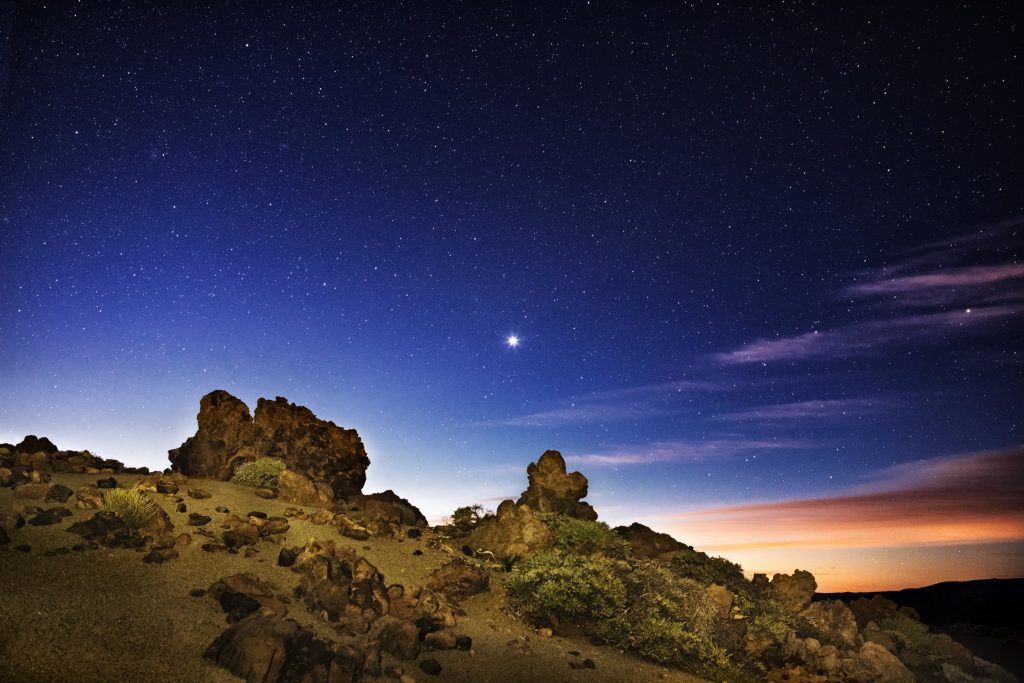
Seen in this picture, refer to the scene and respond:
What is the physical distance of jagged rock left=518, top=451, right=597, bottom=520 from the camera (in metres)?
22.9

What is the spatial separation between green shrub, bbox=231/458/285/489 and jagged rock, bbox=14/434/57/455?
618cm

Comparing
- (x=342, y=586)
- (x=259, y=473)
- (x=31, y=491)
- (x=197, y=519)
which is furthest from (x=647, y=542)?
(x=31, y=491)

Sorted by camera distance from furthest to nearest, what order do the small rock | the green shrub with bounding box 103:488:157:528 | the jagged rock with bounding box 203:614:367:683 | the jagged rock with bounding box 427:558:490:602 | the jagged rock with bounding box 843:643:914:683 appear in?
the jagged rock with bounding box 843:643:914:683 → the jagged rock with bounding box 427:558:490:602 → the green shrub with bounding box 103:488:157:528 → the small rock → the jagged rock with bounding box 203:614:367:683

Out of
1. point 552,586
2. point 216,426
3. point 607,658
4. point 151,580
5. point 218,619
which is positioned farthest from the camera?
point 216,426

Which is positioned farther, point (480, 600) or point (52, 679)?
point (480, 600)

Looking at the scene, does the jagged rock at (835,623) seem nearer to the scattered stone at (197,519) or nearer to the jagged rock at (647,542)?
the jagged rock at (647,542)

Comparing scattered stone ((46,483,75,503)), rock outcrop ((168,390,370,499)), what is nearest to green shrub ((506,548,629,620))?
rock outcrop ((168,390,370,499))

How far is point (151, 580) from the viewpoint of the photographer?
11.8 metres

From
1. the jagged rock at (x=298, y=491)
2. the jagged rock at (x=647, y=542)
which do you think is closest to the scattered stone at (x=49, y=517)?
the jagged rock at (x=298, y=491)

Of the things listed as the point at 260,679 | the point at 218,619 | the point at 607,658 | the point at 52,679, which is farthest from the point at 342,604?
the point at 607,658

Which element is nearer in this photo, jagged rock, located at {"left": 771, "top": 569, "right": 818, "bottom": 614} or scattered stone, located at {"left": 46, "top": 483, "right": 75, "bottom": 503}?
scattered stone, located at {"left": 46, "top": 483, "right": 75, "bottom": 503}

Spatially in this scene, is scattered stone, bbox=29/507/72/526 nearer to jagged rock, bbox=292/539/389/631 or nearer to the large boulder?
jagged rock, bbox=292/539/389/631

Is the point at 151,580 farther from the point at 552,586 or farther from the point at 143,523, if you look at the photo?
the point at 552,586

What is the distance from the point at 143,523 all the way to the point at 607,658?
1167 centimetres
